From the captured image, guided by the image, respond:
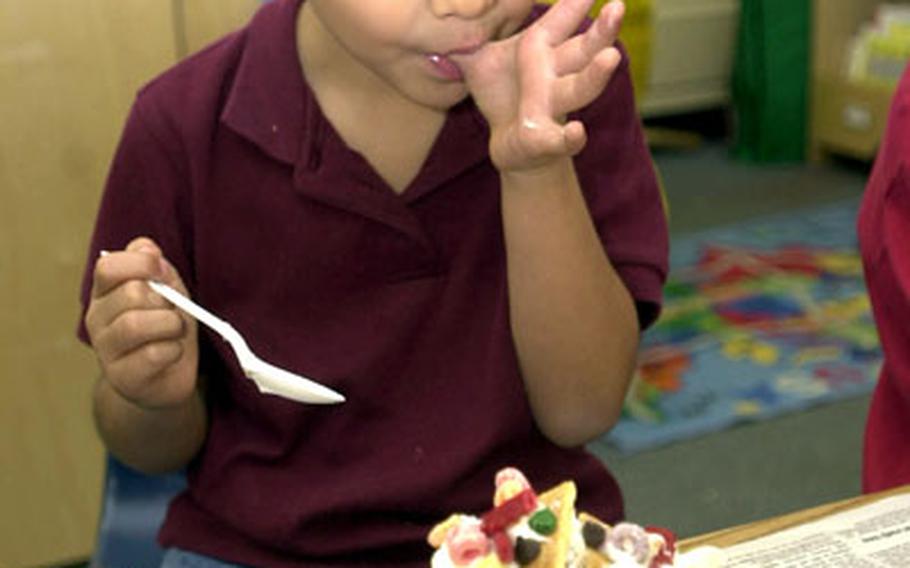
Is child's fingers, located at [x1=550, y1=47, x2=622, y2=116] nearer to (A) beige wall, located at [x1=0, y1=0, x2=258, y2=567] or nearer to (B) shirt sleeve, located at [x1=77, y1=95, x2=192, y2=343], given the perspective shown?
(B) shirt sleeve, located at [x1=77, y1=95, x2=192, y2=343]

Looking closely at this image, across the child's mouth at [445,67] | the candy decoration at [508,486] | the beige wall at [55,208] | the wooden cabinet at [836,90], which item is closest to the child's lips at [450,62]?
the child's mouth at [445,67]

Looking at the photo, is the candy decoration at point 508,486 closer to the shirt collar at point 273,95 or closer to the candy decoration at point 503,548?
the candy decoration at point 503,548

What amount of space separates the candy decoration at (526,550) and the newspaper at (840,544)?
156mm

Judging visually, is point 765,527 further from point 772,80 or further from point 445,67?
point 772,80

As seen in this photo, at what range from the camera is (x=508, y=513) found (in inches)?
21.0

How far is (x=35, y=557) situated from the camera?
1428mm

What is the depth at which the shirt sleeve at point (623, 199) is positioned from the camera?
828 mm

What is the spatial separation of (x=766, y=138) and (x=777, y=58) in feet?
0.62

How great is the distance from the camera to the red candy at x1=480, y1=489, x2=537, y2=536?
532mm

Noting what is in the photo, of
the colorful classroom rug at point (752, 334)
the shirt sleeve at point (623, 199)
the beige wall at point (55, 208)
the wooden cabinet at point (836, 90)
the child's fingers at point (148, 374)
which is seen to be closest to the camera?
the child's fingers at point (148, 374)

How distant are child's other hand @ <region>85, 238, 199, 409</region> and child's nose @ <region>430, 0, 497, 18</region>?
0.19 meters

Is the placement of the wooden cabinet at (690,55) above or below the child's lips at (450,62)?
below

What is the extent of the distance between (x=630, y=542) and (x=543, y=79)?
222mm

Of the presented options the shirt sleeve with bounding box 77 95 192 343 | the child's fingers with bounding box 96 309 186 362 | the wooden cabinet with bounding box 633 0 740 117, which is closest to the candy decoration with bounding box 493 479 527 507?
the child's fingers with bounding box 96 309 186 362
